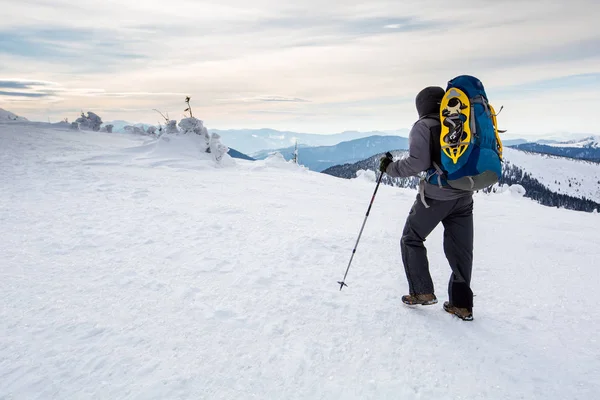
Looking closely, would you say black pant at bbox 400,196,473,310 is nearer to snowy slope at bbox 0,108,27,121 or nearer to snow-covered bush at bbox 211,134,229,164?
snow-covered bush at bbox 211,134,229,164

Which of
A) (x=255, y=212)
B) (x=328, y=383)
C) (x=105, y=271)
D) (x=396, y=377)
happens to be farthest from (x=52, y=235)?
(x=396, y=377)

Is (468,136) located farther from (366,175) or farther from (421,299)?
(366,175)

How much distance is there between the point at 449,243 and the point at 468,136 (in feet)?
3.93

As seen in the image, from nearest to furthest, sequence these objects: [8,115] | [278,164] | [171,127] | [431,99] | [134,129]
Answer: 1. [431,99]
2. [278,164]
3. [171,127]
4. [8,115]
5. [134,129]

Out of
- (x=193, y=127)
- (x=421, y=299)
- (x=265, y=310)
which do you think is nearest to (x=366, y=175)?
(x=193, y=127)

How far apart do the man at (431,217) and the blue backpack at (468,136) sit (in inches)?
7.9

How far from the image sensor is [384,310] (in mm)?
3924

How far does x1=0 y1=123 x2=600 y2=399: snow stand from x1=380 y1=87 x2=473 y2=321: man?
296mm

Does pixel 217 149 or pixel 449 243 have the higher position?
pixel 217 149

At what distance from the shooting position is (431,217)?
3648 mm

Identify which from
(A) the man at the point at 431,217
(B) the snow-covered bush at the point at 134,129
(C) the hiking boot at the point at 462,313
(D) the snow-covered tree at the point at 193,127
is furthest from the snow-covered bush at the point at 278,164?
(C) the hiking boot at the point at 462,313

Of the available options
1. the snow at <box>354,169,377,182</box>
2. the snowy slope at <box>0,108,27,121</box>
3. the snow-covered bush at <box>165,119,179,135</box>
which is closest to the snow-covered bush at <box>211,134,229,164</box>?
the snow-covered bush at <box>165,119,179,135</box>

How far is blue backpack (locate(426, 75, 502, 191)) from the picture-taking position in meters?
3.21

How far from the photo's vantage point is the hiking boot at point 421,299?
3822 mm
